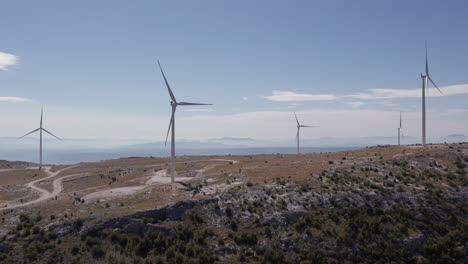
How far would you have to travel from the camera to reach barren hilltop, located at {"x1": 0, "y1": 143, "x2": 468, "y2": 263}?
122 ft

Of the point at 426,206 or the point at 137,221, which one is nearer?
the point at 137,221

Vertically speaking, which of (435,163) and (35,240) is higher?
(435,163)

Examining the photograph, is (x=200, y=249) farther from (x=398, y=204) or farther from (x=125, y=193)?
(x=398, y=204)

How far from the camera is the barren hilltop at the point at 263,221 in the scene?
3728 centimetres

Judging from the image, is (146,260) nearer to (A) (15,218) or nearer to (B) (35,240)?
(B) (35,240)

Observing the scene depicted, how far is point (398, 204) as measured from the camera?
49.0 meters

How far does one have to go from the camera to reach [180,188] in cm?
5916

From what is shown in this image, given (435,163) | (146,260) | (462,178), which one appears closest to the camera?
(146,260)

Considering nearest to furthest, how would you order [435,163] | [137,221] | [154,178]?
1. [137,221]
2. [435,163]
3. [154,178]

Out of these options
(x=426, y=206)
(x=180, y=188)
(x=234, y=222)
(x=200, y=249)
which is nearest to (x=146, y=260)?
(x=200, y=249)

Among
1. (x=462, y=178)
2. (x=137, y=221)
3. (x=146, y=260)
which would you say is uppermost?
(x=462, y=178)

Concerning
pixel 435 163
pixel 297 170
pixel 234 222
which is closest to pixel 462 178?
pixel 435 163

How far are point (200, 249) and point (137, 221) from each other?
35.8 feet

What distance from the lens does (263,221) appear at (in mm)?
43281
